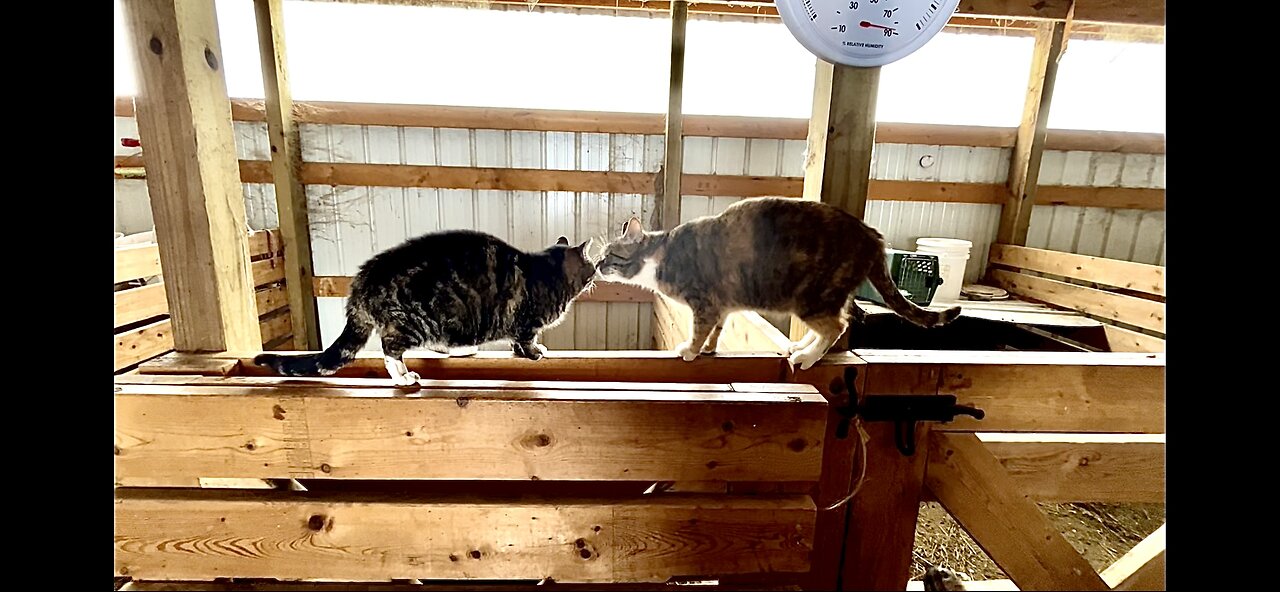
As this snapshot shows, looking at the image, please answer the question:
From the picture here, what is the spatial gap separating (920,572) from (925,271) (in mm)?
1602

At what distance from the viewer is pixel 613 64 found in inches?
129

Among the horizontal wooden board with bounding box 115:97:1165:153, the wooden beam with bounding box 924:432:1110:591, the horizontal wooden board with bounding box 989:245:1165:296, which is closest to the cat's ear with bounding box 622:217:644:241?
the wooden beam with bounding box 924:432:1110:591

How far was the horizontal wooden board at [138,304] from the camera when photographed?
2711 mm

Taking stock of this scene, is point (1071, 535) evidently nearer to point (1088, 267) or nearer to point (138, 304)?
point (1088, 267)

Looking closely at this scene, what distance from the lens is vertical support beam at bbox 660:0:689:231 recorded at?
9.42 ft

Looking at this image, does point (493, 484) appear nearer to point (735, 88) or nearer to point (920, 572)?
point (920, 572)

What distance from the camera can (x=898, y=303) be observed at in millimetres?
1154

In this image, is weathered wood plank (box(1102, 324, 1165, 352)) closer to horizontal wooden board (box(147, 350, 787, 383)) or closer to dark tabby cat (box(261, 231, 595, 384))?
horizontal wooden board (box(147, 350, 787, 383))

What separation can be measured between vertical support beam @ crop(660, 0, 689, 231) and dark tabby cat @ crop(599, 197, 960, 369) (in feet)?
6.44

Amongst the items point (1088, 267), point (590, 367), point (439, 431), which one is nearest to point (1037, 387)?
point (590, 367)

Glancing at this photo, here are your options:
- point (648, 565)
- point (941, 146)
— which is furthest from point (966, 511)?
point (941, 146)

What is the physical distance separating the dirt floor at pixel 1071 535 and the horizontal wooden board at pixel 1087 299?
118 centimetres

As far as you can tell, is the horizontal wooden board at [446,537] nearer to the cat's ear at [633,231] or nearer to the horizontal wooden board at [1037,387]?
the horizontal wooden board at [1037,387]
